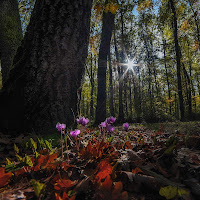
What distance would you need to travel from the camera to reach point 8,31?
507 cm

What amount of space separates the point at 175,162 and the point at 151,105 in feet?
39.6

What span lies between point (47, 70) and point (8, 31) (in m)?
3.76

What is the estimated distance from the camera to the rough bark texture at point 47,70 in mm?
2561

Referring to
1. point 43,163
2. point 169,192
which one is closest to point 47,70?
point 43,163

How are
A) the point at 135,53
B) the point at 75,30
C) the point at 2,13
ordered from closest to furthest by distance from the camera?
the point at 75,30
the point at 2,13
the point at 135,53

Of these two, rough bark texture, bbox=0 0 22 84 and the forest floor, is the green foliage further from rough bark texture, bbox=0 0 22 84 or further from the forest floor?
rough bark texture, bbox=0 0 22 84

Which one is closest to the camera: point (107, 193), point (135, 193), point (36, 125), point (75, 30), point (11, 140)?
point (107, 193)

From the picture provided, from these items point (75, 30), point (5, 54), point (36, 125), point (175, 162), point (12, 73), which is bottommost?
point (175, 162)

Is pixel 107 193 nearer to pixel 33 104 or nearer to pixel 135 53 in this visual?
pixel 33 104

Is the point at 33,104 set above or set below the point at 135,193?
above

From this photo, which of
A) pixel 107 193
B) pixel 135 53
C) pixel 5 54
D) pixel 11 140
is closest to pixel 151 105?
pixel 5 54

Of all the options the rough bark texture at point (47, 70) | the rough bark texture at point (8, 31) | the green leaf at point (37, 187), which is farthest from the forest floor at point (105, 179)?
the rough bark texture at point (8, 31)

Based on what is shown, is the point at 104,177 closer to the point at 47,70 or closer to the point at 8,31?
the point at 47,70

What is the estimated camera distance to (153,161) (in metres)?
1.16
